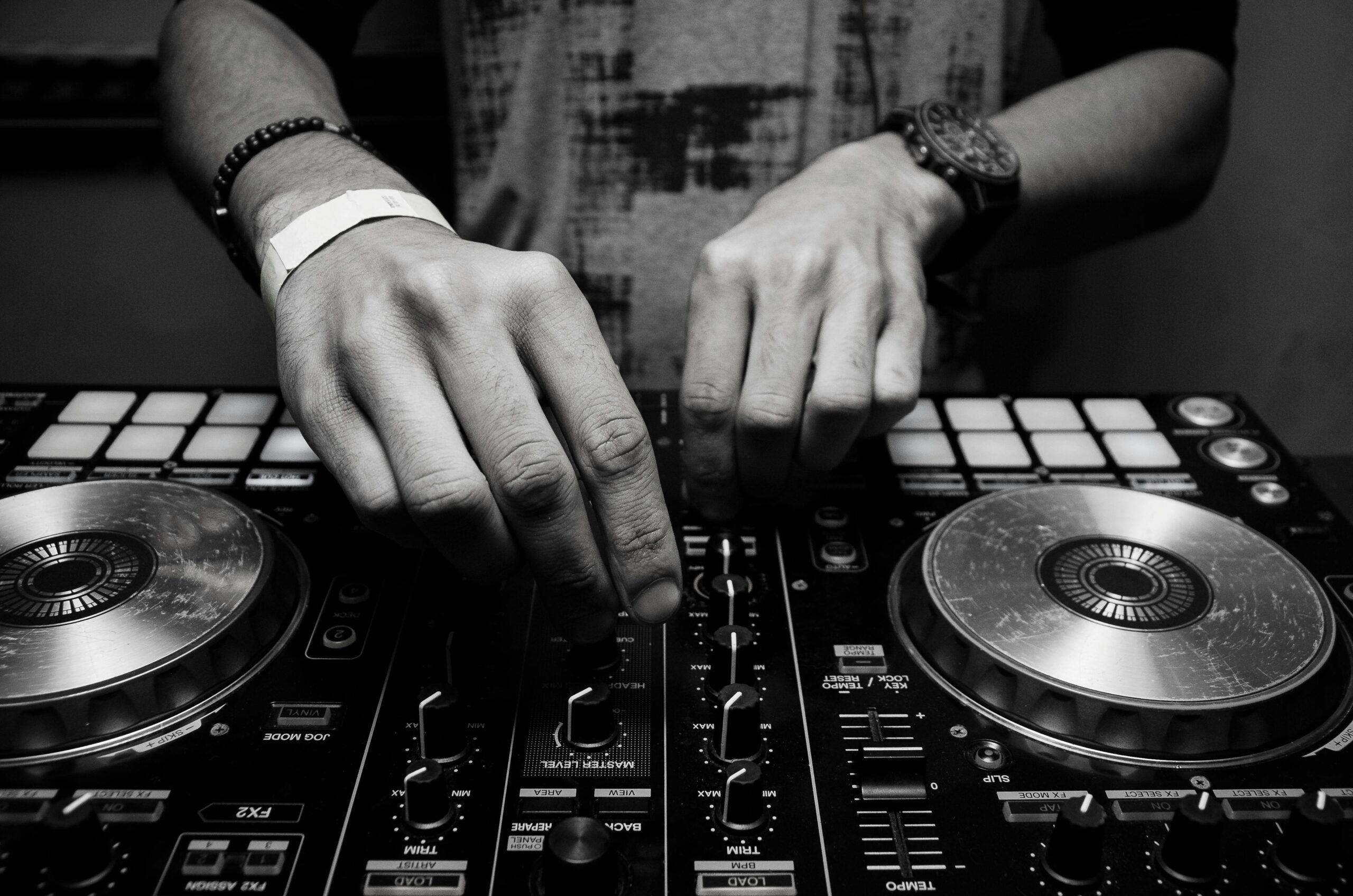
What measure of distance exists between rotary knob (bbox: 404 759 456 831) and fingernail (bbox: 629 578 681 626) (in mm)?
174

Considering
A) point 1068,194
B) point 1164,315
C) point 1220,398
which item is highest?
point 1068,194

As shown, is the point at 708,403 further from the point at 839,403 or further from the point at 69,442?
the point at 69,442

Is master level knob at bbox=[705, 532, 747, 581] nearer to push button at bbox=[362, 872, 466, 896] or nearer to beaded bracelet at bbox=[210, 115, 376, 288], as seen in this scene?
push button at bbox=[362, 872, 466, 896]

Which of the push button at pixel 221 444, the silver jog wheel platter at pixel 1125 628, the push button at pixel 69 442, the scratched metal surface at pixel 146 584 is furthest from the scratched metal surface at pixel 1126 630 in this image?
the push button at pixel 69 442

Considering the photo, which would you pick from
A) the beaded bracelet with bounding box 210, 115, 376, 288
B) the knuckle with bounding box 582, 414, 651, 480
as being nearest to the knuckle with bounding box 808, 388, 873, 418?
the knuckle with bounding box 582, 414, 651, 480

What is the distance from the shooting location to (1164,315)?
2.04 m

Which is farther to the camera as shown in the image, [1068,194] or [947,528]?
[1068,194]

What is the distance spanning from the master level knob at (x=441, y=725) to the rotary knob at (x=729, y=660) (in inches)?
6.8

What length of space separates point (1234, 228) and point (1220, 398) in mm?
1055

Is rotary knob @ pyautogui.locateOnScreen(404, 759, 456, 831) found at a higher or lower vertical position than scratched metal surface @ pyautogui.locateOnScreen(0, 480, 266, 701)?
lower

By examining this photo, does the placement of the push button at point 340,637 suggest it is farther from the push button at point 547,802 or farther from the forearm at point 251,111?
the forearm at point 251,111

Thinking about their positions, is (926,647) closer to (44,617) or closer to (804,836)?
(804,836)

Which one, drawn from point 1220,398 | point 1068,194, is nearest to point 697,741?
point 1220,398

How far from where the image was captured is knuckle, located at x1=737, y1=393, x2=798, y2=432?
0.84 meters
